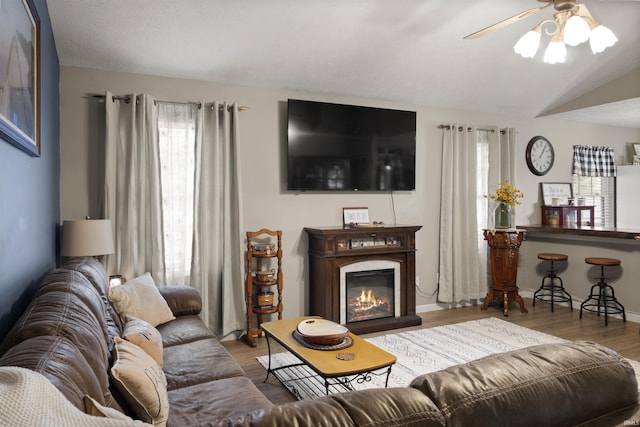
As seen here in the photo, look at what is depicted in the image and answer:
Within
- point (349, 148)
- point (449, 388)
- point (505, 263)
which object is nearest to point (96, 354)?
point (449, 388)

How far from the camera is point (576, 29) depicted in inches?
106

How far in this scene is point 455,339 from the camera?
4.28 meters

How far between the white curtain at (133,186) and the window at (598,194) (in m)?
5.93

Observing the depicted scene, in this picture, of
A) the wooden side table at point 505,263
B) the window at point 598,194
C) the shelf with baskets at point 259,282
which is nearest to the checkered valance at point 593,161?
the window at point 598,194

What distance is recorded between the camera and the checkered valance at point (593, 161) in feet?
21.4

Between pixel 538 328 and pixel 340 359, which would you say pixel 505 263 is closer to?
pixel 538 328

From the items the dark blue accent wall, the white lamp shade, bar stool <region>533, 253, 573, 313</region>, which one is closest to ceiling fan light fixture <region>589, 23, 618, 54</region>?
bar stool <region>533, 253, 573, 313</region>

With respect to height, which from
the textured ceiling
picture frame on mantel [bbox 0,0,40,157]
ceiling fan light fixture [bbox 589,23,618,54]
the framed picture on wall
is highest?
the textured ceiling

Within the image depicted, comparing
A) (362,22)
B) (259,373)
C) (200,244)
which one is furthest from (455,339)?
(362,22)

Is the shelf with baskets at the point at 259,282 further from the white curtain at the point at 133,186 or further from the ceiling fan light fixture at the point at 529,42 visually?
the ceiling fan light fixture at the point at 529,42

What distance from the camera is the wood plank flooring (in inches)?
137

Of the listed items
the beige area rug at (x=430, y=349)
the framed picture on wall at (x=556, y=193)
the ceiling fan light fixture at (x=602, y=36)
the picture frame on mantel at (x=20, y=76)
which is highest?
the ceiling fan light fixture at (x=602, y=36)

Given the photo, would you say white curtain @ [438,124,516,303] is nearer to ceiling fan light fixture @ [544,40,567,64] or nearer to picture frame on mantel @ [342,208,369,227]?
picture frame on mantel @ [342,208,369,227]

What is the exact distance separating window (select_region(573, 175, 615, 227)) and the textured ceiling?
75.8 inches
